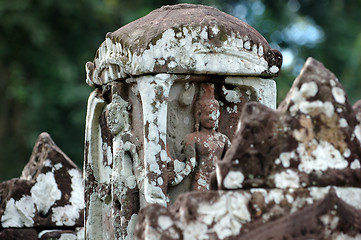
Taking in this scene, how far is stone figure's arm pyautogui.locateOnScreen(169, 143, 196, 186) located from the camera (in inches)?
237

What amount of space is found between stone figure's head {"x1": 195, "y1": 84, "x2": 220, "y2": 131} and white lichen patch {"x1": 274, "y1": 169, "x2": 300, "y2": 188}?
2.41 metres

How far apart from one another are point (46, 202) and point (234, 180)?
3.83 meters

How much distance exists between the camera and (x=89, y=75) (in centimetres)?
707

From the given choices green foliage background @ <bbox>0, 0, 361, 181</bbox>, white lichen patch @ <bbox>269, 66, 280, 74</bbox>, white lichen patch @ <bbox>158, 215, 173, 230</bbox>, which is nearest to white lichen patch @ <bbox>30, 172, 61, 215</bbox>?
white lichen patch @ <bbox>269, 66, 280, 74</bbox>

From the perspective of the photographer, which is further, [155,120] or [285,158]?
[155,120]

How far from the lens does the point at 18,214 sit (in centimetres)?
734

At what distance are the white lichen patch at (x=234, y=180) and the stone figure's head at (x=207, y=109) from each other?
94.2 inches

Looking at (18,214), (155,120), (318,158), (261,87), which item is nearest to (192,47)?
(155,120)

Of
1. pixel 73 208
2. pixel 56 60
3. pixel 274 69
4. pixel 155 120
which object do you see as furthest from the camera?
pixel 56 60

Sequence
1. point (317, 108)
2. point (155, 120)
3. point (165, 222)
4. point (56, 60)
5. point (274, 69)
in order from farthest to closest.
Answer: point (56, 60) < point (274, 69) < point (155, 120) < point (317, 108) < point (165, 222)

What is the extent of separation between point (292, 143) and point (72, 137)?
12964 millimetres

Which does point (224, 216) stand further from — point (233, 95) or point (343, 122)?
point (233, 95)

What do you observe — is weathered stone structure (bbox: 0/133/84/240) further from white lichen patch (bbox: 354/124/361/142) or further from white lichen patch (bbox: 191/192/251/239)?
white lichen patch (bbox: 354/124/361/142)

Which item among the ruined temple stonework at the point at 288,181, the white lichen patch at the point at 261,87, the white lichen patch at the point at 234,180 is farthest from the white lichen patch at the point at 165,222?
the white lichen patch at the point at 261,87
